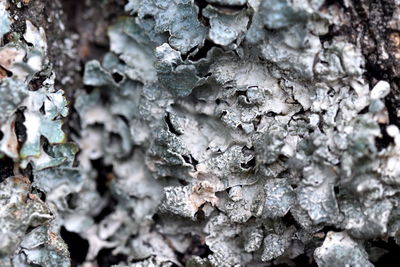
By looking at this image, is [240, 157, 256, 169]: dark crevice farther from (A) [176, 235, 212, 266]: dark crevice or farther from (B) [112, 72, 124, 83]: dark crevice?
(B) [112, 72, 124, 83]: dark crevice

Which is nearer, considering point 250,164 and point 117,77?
point 250,164

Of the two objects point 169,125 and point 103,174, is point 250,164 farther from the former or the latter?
point 103,174

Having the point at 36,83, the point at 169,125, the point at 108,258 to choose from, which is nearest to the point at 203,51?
the point at 169,125

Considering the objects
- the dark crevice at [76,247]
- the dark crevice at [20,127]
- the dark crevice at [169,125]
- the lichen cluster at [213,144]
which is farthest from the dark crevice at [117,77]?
the dark crevice at [76,247]

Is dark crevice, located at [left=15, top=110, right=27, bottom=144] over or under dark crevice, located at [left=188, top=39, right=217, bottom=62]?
under

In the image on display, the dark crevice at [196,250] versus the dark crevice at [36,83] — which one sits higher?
the dark crevice at [36,83]

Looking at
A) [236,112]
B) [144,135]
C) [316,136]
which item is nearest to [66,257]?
[144,135]

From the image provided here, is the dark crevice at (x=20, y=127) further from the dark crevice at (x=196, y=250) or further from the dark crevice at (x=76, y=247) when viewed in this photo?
the dark crevice at (x=196, y=250)

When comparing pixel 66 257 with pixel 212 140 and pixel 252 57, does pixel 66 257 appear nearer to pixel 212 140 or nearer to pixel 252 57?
pixel 212 140

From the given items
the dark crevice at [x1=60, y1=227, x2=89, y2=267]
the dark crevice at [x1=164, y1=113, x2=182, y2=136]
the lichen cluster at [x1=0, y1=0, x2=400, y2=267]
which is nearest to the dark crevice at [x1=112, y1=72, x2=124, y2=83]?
the lichen cluster at [x1=0, y1=0, x2=400, y2=267]
